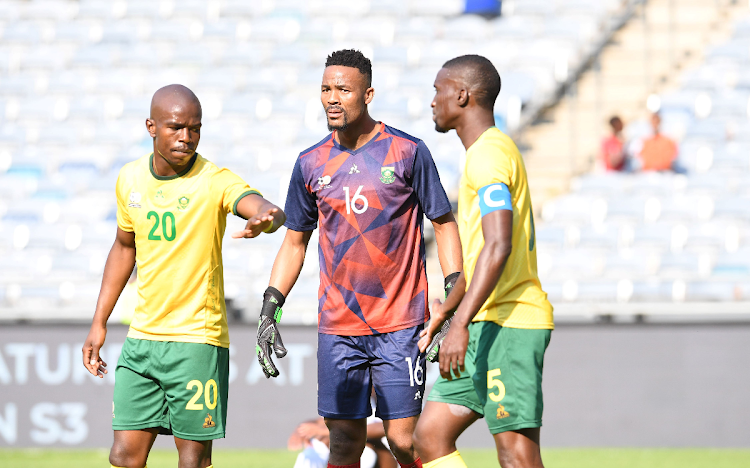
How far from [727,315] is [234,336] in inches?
179

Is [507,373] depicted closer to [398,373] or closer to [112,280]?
[398,373]

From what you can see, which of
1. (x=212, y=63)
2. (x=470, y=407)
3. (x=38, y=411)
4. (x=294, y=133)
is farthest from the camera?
(x=212, y=63)

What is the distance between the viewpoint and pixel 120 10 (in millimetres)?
14945

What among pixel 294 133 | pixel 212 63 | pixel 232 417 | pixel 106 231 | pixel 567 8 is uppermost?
pixel 567 8

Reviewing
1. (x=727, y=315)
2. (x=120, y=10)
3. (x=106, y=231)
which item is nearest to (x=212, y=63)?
(x=120, y=10)

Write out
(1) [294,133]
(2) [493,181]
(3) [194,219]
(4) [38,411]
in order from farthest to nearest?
(1) [294,133], (4) [38,411], (3) [194,219], (2) [493,181]

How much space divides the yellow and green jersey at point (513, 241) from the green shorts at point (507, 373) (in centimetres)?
6

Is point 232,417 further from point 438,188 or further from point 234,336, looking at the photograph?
point 438,188

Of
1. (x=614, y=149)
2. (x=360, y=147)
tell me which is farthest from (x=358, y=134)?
Result: (x=614, y=149)

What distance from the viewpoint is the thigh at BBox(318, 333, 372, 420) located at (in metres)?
4.84

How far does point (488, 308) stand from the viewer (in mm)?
4344

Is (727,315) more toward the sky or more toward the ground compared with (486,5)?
more toward the ground

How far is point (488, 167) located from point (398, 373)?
1248 mm

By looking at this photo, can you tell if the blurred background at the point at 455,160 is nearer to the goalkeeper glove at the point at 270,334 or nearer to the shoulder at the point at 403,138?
the goalkeeper glove at the point at 270,334
